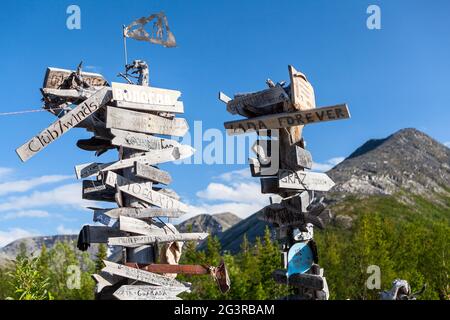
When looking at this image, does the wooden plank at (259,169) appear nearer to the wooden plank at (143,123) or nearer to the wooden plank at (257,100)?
the wooden plank at (257,100)

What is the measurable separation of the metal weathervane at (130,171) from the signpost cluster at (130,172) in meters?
0.02

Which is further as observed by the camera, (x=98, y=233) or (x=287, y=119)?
(x=98, y=233)

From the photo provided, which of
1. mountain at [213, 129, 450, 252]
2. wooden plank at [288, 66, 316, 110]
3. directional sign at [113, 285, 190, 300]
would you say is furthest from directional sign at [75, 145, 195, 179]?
mountain at [213, 129, 450, 252]

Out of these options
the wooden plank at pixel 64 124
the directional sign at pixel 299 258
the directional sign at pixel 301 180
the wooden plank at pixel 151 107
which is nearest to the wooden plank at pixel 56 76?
the wooden plank at pixel 64 124

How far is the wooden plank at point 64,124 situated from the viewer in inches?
384

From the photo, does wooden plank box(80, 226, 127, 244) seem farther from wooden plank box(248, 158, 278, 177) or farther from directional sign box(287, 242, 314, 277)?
directional sign box(287, 242, 314, 277)

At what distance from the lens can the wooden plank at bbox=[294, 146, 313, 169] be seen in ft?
31.6

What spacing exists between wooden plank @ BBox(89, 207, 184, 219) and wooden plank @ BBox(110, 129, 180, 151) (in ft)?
3.74

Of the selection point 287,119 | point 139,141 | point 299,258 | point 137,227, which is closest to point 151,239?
point 137,227

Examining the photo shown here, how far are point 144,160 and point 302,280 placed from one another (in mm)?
3543

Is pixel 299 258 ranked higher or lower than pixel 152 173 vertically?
lower

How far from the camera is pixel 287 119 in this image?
9367 mm

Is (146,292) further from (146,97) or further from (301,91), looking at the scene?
(301,91)

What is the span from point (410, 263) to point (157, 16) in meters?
38.1
